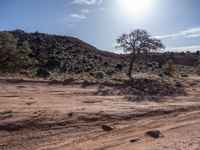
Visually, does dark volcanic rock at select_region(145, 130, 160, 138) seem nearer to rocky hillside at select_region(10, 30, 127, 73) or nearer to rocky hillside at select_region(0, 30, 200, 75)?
rocky hillside at select_region(0, 30, 200, 75)

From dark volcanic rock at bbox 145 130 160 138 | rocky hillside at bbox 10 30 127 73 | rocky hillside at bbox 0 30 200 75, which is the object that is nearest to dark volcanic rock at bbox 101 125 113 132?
dark volcanic rock at bbox 145 130 160 138

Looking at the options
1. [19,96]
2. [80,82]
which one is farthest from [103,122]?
[80,82]

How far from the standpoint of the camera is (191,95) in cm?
2825

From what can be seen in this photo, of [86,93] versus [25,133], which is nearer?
[25,133]

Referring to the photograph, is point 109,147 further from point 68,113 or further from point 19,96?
point 19,96

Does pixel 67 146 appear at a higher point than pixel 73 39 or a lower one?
lower

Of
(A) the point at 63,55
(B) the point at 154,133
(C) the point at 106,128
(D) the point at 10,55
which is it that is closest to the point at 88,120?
(C) the point at 106,128

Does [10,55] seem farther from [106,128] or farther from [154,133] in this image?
[154,133]

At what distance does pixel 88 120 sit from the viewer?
54.2 ft

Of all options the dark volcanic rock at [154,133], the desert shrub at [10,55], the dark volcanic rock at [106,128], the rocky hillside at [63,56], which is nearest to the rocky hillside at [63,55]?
the rocky hillside at [63,56]

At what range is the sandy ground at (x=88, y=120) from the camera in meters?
13.5

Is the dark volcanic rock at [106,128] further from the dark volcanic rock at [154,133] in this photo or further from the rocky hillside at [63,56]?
the rocky hillside at [63,56]

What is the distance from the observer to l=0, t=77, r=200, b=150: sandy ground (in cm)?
1348

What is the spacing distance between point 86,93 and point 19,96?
501 centimetres
